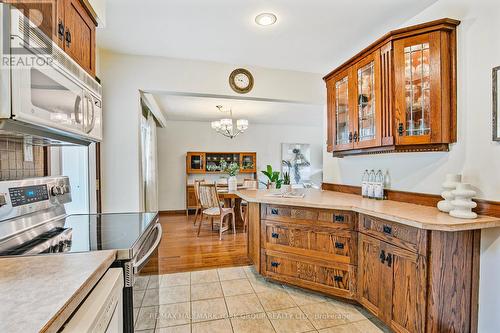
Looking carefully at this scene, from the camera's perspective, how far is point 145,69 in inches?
112

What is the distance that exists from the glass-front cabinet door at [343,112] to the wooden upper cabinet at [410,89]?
131mm

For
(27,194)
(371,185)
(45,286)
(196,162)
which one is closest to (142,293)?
(45,286)

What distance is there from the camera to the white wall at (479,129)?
1576 mm

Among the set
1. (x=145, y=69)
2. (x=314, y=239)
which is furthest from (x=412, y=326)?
(x=145, y=69)

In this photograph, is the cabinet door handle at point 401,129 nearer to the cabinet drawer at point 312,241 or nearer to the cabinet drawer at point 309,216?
the cabinet drawer at point 309,216

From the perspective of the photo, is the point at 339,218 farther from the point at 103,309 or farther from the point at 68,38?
the point at 68,38

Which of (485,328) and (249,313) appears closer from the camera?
(485,328)

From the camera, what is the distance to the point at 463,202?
158cm

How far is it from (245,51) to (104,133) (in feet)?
5.82

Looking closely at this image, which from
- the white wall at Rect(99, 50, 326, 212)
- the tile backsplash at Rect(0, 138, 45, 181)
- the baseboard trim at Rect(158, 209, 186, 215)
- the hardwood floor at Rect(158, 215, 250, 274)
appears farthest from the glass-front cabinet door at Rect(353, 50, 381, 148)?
the baseboard trim at Rect(158, 209, 186, 215)

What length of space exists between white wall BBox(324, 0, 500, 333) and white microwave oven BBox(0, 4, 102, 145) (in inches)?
96.1

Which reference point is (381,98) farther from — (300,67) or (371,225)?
(300,67)

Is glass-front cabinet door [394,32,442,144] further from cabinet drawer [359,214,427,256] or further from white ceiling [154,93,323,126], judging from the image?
white ceiling [154,93,323,126]

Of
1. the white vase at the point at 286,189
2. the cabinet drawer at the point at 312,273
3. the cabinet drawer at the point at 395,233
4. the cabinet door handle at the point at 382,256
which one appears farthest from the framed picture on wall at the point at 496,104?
the white vase at the point at 286,189
